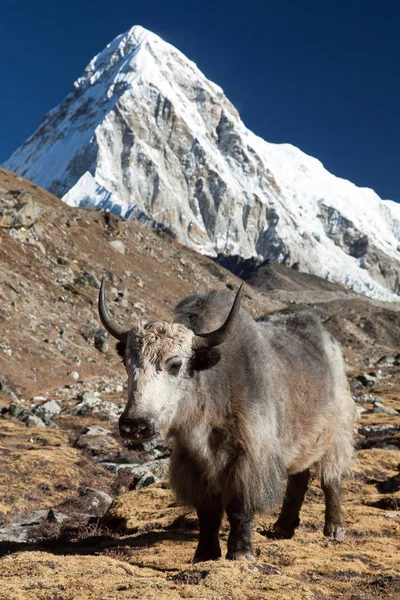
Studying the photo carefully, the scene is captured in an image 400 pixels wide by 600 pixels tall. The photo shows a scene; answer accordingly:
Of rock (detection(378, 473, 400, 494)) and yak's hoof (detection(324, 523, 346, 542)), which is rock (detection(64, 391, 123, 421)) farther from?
yak's hoof (detection(324, 523, 346, 542))

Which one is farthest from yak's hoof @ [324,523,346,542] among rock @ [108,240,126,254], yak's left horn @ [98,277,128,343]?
rock @ [108,240,126,254]

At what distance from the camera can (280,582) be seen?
491cm

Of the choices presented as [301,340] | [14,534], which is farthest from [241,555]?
[14,534]

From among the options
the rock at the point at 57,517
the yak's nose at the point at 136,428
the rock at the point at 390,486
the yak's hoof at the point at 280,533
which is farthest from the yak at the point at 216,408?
the rock at the point at 390,486

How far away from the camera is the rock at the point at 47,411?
1994 centimetres

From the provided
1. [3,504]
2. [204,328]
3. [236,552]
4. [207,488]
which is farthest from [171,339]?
[3,504]

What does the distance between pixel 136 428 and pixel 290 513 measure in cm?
360

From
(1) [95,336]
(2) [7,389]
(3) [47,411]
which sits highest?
(1) [95,336]

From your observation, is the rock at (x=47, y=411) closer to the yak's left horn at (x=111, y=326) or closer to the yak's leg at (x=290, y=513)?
the yak's leg at (x=290, y=513)

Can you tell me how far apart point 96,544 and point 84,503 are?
11.1 feet

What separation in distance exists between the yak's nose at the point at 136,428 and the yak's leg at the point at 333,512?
368 centimetres

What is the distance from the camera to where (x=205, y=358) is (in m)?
6.15

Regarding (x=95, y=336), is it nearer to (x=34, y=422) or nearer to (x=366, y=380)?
(x=34, y=422)

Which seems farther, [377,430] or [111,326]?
[377,430]
